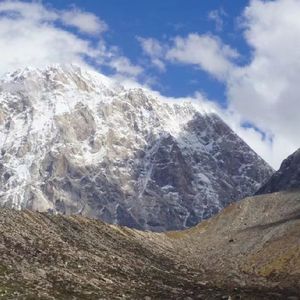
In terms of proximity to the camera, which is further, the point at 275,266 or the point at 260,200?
the point at 260,200

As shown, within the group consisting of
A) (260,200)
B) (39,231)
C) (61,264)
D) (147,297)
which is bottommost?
(147,297)

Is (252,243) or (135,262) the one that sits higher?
(252,243)

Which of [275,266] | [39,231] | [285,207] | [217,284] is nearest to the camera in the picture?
[217,284]

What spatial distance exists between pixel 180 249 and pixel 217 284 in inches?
2145

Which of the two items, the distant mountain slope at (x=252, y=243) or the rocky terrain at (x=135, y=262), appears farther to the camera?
the distant mountain slope at (x=252, y=243)

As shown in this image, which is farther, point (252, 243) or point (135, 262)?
point (252, 243)

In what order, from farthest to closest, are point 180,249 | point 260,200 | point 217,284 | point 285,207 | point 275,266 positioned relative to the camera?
point 260,200 < point 285,207 < point 180,249 < point 275,266 < point 217,284

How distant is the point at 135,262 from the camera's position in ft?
299

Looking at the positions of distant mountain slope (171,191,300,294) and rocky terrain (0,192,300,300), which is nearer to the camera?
rocky terrain (0,192,300,300)

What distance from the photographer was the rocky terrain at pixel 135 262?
206 ft

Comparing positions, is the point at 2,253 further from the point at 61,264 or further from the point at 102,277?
the point at 102,277

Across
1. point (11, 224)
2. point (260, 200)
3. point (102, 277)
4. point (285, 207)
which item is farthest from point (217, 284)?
point (260, 200)

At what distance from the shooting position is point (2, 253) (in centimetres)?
6794

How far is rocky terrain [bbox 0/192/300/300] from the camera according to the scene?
62.9 m
